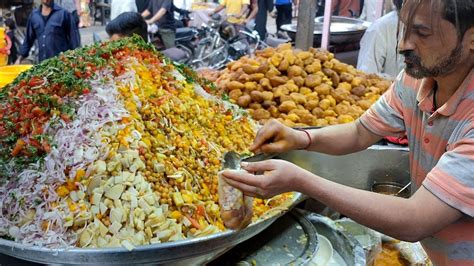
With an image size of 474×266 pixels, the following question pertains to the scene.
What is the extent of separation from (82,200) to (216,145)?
0.69 metres

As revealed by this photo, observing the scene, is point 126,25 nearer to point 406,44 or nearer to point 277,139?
point 277,139

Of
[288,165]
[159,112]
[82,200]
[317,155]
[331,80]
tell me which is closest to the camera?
[288,165]

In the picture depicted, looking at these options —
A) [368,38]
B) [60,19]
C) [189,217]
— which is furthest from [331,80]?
[60,19]

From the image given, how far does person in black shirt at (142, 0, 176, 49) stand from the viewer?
321 inches

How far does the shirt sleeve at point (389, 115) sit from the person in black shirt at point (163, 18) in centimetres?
653

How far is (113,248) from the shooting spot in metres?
1.72

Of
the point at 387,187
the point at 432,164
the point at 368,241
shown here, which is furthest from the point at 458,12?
the point at 387,187

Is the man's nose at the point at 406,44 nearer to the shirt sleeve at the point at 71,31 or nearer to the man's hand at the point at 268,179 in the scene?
the man's hand at the point at 268,179

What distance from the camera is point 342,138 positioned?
2.15 m

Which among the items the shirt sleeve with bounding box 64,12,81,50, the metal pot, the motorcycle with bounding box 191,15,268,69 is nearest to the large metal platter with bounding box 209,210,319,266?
the metal pot

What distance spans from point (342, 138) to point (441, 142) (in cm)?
51

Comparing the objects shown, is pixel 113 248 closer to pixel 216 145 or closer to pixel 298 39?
pixel 216 145

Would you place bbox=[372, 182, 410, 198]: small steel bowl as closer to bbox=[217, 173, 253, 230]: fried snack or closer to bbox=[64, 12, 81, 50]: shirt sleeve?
bbox=[217, 173, 253, 230]: fried snack

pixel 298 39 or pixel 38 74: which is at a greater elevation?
pixel 38 74
